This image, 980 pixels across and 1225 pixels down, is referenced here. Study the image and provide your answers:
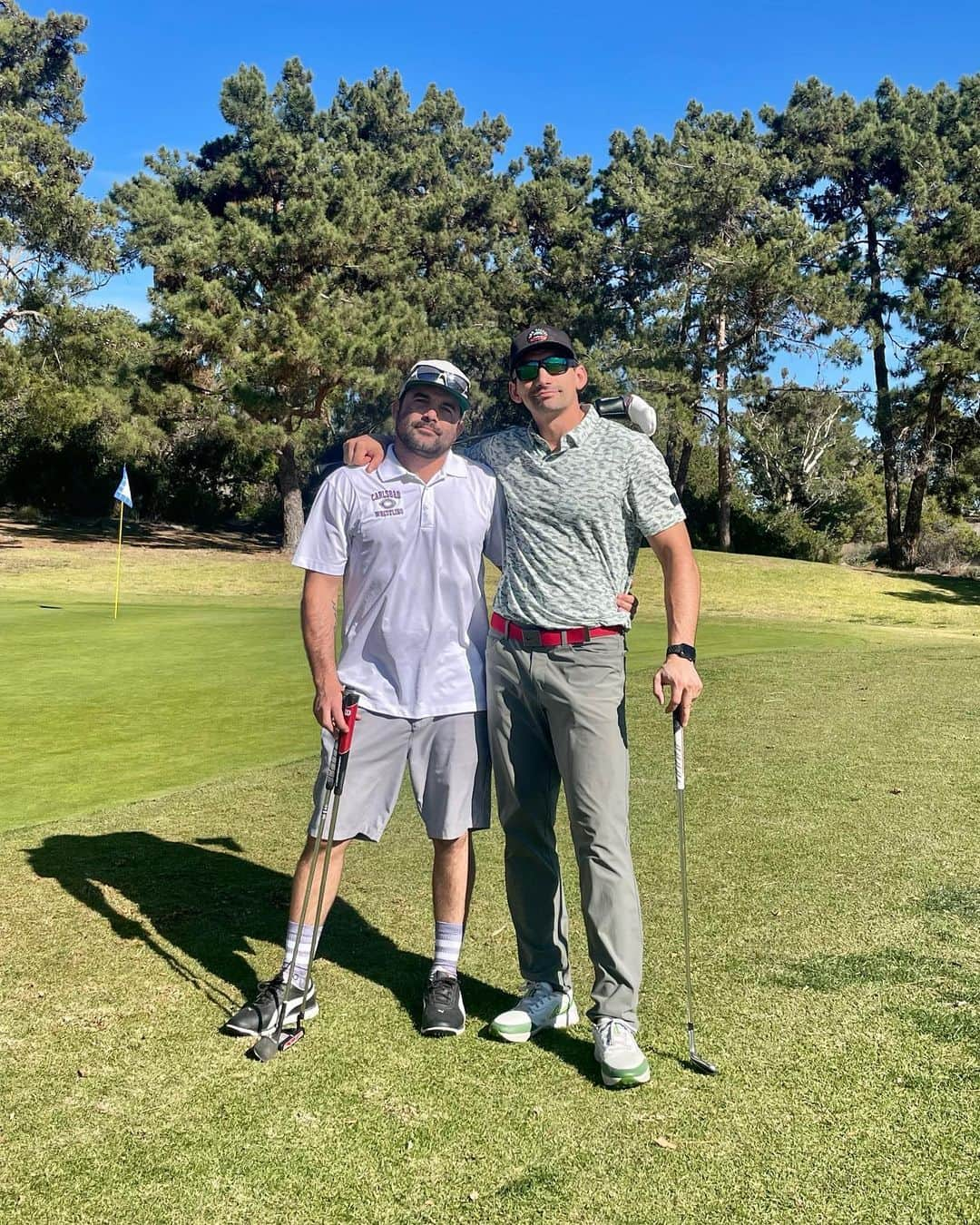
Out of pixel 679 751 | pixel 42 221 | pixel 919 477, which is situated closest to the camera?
pixel 679 751

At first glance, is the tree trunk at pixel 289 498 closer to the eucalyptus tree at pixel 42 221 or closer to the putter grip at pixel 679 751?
the eucalyptus tree at pixel 42 221

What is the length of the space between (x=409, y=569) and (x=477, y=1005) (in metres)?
1.40

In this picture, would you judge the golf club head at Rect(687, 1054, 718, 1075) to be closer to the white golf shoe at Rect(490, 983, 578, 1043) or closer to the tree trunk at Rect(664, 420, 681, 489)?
the white golf shoe at Rect(490, 983, 578, 1043)

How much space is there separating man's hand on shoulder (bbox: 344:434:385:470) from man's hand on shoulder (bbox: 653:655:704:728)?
110 cm

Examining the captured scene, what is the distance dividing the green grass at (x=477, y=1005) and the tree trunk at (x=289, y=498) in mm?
25793

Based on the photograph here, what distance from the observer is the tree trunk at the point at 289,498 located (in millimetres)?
32906

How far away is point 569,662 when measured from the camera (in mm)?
3252

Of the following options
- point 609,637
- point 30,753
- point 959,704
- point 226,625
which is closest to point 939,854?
point 609,637

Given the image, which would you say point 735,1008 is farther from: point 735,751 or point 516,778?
point 735,751

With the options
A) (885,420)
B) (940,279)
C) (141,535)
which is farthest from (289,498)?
(940,279)

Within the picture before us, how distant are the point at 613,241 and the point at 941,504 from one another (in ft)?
48.9

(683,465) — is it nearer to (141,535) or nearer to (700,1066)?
(141,535)

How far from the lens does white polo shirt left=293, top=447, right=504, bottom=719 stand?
338 centimetres

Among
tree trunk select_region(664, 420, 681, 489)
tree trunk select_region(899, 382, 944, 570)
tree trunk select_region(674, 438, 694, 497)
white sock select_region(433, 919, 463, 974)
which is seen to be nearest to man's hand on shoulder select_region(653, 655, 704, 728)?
white sock select_region(433, 919, 463, 974)
